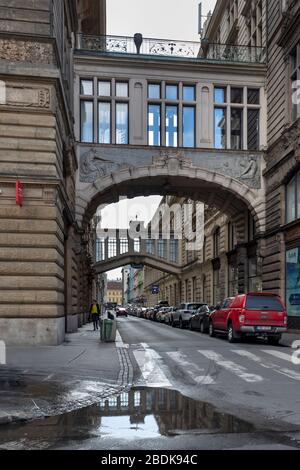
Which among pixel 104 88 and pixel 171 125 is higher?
pixel 104 88

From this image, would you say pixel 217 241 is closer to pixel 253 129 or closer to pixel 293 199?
pixel 253 129

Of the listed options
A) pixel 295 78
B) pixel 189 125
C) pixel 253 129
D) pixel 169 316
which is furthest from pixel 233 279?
pixel 295 78

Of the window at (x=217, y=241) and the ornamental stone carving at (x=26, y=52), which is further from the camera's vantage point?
the window at (x=217, y=241)

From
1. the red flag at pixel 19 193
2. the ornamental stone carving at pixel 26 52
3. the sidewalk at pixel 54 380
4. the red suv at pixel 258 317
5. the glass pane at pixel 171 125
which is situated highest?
the glass pane at pixel 171 125

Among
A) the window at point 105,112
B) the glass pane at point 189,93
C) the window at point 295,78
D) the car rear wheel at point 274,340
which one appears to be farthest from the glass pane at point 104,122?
the car rear wheel at point 274,340

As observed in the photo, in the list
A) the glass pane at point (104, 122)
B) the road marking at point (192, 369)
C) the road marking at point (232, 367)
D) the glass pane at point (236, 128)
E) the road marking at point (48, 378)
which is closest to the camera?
the road marking at point (48, 378)

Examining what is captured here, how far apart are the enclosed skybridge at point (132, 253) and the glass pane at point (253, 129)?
36.1m

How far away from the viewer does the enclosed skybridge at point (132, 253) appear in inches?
2835

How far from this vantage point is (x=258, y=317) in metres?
20.2

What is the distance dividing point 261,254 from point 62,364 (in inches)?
810

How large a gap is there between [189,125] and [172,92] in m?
2.16

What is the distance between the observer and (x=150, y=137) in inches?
1313

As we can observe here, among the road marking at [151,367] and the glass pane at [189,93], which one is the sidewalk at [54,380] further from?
the glass pane at [189,93]
